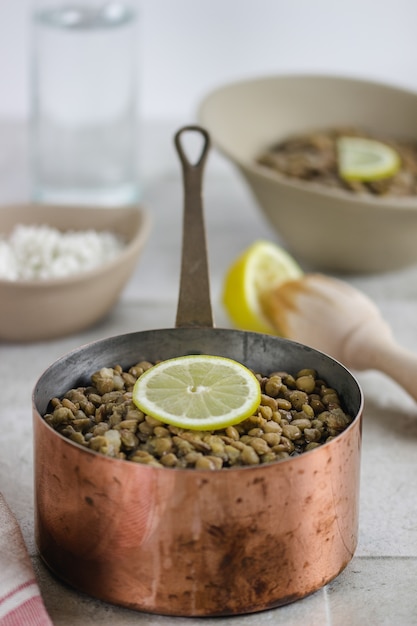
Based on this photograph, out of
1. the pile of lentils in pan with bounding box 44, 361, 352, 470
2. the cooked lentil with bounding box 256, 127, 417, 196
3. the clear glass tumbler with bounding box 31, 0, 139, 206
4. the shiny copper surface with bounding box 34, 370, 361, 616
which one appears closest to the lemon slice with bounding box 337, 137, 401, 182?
the cooked lentil with bounding box 256, 127, 417, 196

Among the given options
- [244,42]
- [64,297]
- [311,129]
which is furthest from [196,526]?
[244,42]

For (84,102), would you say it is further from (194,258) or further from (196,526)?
(196,526)

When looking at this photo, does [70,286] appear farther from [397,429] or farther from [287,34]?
[287,34]

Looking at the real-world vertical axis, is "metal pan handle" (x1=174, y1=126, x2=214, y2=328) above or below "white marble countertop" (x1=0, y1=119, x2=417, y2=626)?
above

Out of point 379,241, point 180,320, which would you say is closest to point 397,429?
point 180,320

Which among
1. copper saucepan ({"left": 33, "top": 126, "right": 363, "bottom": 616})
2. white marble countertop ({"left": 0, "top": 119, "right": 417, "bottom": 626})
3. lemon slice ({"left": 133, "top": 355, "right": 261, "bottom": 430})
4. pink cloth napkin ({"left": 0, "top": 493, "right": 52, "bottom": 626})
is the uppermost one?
lemon slice ({"left": 133, "top": 355, "right": 261, "bottom": 430})

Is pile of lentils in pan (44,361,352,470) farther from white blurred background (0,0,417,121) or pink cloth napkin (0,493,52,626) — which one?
white blurred background (0,0,417,121)

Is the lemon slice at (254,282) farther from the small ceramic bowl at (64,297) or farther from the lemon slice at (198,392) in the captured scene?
the lemon slice at (198,392)
